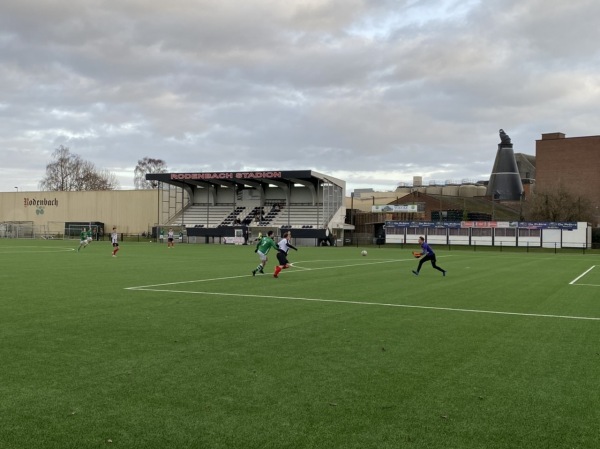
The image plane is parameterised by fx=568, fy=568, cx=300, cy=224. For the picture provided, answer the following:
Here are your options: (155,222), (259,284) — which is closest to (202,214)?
(155,222)

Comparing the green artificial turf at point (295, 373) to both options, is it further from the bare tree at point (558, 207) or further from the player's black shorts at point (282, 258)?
the bare tree at point (558, 207)

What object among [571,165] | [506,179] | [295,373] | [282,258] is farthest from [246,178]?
[295,373]

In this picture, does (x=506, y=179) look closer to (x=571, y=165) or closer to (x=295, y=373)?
(x=571, y=165)

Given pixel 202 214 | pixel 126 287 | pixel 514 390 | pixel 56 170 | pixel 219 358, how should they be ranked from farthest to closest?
pixel 56 170
pixel 202 214
pixel 126 287
pixel 219 358
pixel 514 390

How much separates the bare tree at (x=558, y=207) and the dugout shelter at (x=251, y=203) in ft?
94.6

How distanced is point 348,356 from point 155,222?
277 feet

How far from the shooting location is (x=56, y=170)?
116 meters

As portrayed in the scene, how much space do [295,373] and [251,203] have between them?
76888mm

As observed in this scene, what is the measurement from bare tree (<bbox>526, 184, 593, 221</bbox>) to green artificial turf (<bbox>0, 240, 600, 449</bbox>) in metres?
73.9

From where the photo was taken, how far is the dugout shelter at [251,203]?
74.8m

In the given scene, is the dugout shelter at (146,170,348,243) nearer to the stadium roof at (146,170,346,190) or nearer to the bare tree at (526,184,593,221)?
the stadium roof at (146,170,346,190)

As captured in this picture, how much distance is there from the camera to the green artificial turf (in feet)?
16.8

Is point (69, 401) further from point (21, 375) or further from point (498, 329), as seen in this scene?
point (498, 329)

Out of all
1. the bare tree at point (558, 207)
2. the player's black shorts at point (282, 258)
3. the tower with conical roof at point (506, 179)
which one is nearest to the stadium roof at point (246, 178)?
the bare tree at point (558, 207)
